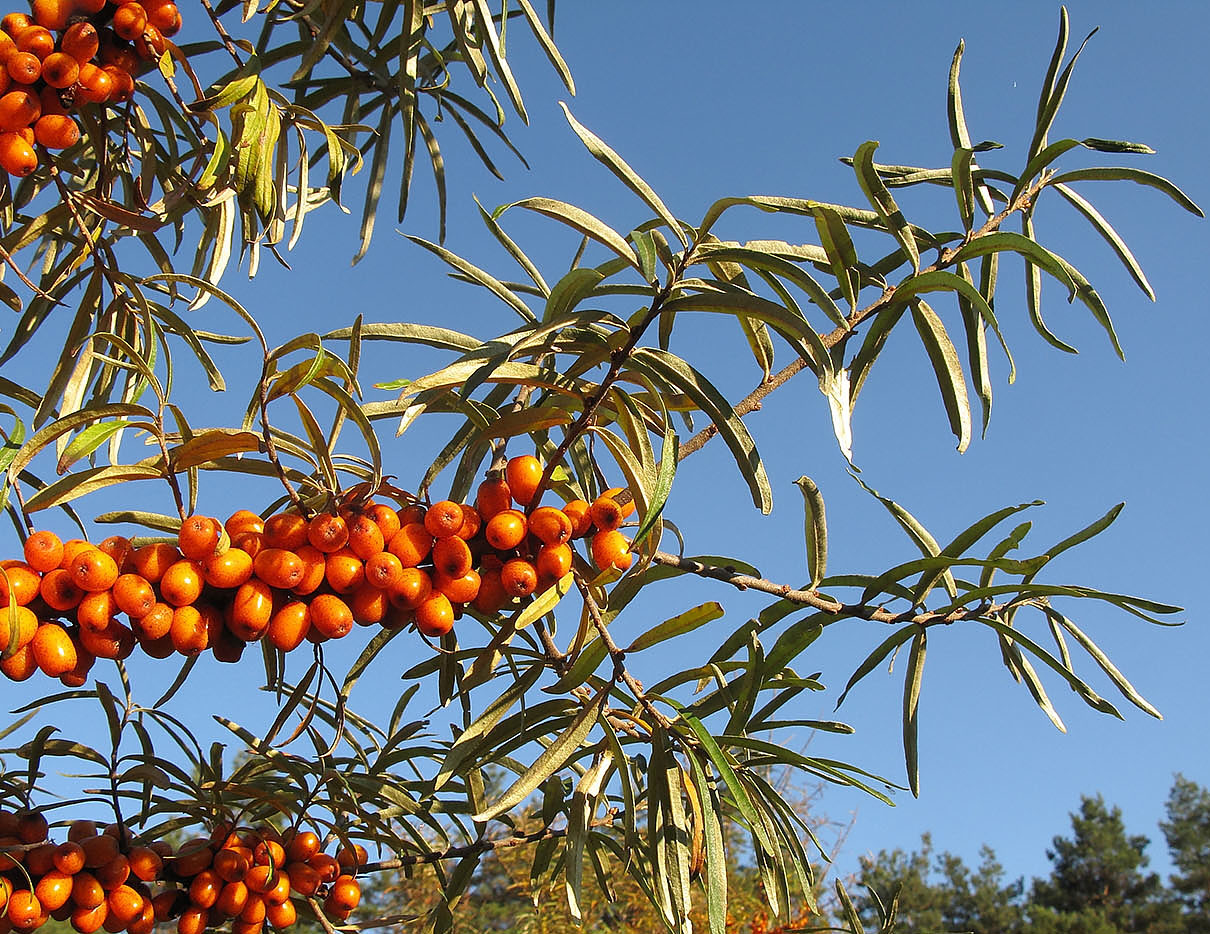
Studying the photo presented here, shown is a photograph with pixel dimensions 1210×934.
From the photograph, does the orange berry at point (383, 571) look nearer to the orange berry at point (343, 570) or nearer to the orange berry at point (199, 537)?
the orange berry at point (343, 570)

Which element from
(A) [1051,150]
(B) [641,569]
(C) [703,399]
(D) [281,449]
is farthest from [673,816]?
(A) [1051,150]

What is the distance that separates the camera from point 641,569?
2.91 feet

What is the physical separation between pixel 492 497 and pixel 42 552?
36cm

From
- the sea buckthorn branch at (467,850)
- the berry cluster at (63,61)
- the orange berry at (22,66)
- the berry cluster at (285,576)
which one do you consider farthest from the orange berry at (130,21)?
the sea buckthorn branch at (467,850)

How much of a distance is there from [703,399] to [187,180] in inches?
24.3

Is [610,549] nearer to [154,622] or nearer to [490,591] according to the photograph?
[490,591]

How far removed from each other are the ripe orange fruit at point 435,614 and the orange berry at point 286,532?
12 cm

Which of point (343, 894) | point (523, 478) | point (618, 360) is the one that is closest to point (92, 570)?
point (523, 478)

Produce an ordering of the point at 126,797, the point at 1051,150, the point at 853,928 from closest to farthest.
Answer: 1. the point at 1051,150
2. the point at 126,797
3. the point at 853,928

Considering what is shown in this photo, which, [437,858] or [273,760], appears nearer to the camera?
[273,760]

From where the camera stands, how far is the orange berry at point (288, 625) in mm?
786

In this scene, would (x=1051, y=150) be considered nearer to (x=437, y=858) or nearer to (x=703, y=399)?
(x=703, y=399)

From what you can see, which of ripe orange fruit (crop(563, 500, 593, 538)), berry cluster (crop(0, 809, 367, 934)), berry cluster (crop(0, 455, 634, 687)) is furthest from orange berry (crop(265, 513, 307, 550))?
berry cluster (crop(0, 809, 367, 934))

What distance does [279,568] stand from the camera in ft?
2.50
